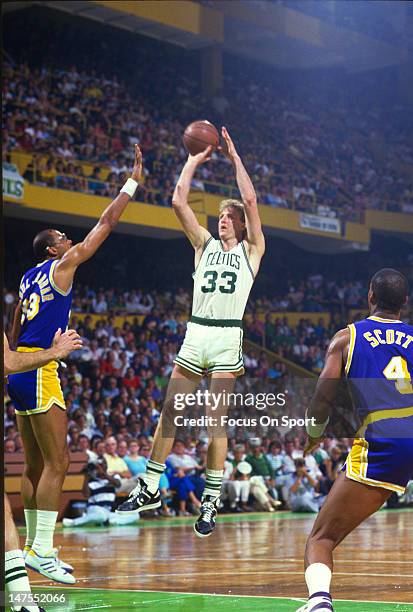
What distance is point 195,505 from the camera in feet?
48.6

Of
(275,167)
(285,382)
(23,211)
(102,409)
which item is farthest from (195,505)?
(275,167)

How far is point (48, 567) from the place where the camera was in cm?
691

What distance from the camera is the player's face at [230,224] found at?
292 inches

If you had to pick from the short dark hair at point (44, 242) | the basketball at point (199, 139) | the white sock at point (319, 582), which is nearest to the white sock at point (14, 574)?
the white sock at point (319, 582)

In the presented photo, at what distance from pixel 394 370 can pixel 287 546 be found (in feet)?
19.2

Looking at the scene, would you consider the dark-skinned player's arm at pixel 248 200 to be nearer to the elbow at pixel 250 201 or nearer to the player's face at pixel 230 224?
the elbow at pixel 250 201

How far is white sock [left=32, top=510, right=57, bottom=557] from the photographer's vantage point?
699 cm

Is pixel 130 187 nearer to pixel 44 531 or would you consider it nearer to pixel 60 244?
pixel 60 244

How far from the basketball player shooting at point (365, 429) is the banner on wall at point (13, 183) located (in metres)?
13.6

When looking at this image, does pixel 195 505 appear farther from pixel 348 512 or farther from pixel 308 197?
pixel 348 512

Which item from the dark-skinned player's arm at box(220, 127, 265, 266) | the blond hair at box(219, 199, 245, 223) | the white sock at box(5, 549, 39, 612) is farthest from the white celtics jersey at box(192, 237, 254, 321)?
the white sock at box(5, 549, 39, 612)

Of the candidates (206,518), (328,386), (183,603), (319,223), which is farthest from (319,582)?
(319,223)

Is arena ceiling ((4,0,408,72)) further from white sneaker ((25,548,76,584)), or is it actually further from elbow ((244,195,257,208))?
white sneaker ((25,548,76,584))

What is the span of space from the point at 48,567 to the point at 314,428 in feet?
8.77
